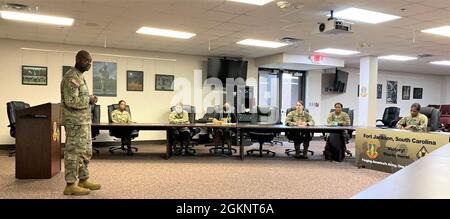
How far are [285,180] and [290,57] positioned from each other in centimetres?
559

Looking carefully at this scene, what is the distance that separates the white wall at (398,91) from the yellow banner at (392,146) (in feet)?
21.1

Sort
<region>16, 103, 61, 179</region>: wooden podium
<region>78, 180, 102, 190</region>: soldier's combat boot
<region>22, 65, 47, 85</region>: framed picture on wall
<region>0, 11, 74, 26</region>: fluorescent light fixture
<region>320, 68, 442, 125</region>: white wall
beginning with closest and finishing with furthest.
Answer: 1. <region>78, 180, 102, 190</region>: soldier's combat boot
2. <region>16, 103, 61, 179</region>: wooden podium
3. <region>0, 11, 74, 26</region>: fluorescent light fixture
4. <region>22, 65, 47, 85</region>: framed picture on wall
5. <region>320, 68, 442, 125</region>: white wall

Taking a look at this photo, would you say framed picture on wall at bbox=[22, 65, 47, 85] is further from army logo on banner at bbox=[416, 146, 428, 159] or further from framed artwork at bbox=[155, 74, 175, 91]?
army logo on banner at bbox=[416, 146, 428, 159]

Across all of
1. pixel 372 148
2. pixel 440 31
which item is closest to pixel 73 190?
pixel 372 148

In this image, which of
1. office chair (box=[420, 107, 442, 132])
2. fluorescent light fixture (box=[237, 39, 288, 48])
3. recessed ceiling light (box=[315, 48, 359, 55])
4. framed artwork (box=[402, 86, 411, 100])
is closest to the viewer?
office chair (box=[420, 107, 442, 132])

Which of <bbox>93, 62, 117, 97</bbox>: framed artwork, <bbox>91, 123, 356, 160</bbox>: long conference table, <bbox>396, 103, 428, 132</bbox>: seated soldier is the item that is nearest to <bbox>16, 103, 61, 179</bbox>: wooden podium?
<bbox>91, 123, 356, 160</bbox>: long conference table

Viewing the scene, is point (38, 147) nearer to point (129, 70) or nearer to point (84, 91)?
point (84, 91)

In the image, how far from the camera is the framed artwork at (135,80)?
9.63 meters

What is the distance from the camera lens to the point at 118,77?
31.1 ft

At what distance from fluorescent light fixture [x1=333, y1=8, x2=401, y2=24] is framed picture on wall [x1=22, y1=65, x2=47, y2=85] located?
683 cm

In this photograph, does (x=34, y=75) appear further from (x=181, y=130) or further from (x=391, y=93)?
(x=391, y=93)

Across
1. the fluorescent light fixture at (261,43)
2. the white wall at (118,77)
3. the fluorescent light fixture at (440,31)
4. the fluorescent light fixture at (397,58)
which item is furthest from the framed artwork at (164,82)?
the fluorescent light fixture at (440,31)

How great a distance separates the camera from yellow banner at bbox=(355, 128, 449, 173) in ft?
17.3

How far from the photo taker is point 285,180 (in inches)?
202
